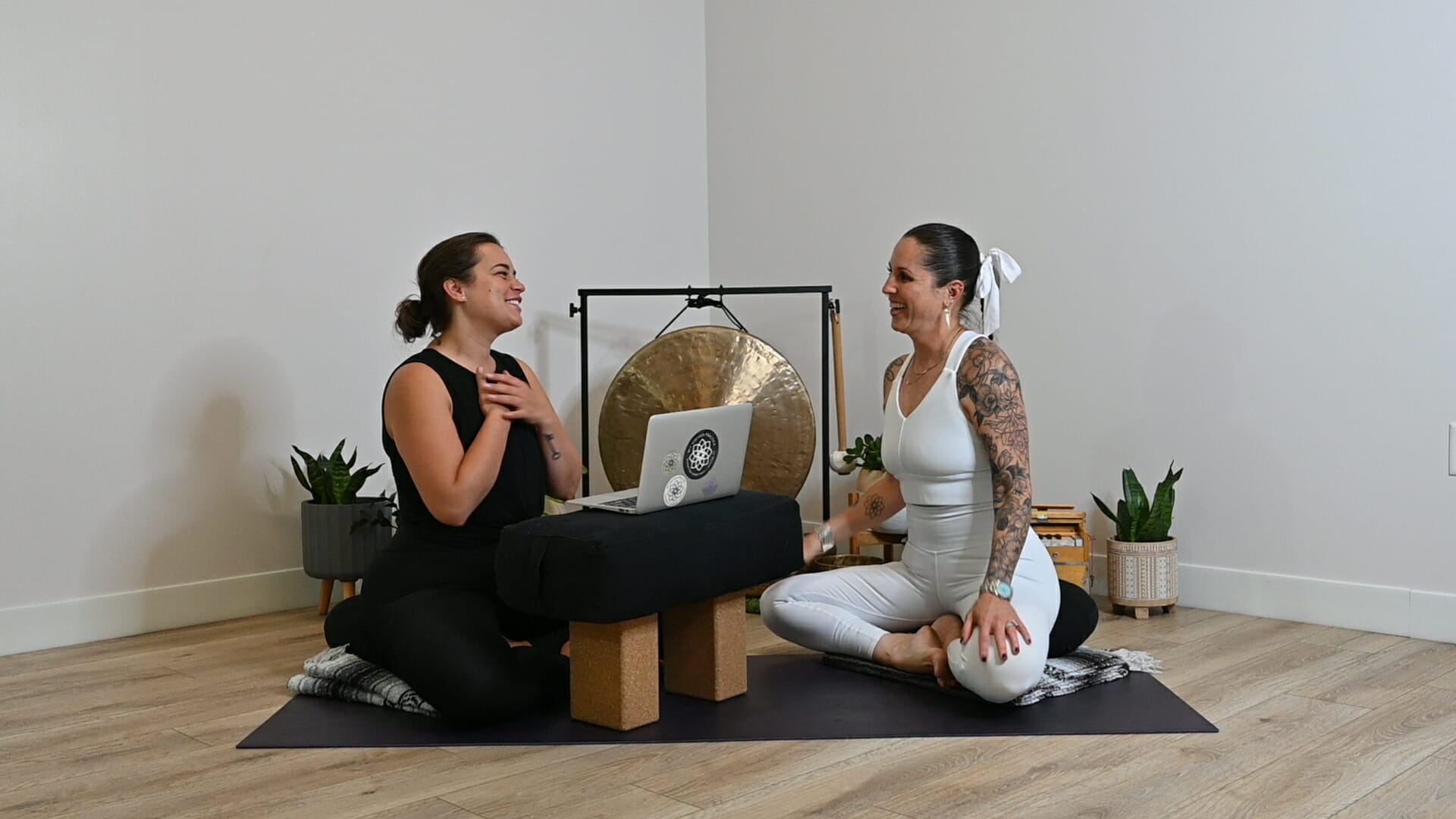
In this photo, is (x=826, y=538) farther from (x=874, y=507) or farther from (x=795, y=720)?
(x=795, y=720)

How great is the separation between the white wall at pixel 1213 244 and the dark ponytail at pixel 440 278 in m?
1.64

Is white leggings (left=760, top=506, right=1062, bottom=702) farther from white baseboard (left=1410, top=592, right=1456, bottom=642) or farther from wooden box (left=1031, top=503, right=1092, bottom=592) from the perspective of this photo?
white baseboard (left=1410, top=592, right=1456, bottom=642)

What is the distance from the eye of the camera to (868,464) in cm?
339

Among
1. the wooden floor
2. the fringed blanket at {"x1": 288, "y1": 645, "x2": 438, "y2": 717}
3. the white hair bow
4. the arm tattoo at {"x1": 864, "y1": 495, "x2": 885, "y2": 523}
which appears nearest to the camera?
the wooden floor

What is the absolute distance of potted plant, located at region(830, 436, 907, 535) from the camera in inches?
132

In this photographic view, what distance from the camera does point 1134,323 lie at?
341 cm

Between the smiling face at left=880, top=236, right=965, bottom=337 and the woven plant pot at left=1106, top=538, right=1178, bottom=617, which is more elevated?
the smiling face at left=880, top=236, right=965, bottom=337

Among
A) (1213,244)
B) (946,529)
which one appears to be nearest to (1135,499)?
(1213,244)

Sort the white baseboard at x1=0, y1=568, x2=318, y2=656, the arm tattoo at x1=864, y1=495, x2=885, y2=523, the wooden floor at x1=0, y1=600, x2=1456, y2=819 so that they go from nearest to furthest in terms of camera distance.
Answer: the wooden floor at x1=0, y1=600, x2=1456, y2=819
the arm tattoo at x1=864, y1=495, x2=885, y2=523
the white baseboard at x1=0, y1=568, x2=318, y2=656

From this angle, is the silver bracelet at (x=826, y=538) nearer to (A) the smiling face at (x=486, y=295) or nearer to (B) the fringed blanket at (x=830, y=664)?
(B) the fringed blanket at (x=830, y=664)

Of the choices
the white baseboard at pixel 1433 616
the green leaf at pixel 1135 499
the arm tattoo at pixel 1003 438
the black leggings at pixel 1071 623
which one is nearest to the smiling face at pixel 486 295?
the arm tattoo at pixel 1003 438

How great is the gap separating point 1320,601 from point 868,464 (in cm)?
112

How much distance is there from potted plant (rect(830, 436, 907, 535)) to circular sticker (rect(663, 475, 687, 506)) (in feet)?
3.42

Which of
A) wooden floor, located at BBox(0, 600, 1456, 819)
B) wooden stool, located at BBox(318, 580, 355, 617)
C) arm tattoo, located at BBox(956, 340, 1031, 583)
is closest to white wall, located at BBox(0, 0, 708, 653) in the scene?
wooden stool, located at BBox(318, 580, 355, 617)
